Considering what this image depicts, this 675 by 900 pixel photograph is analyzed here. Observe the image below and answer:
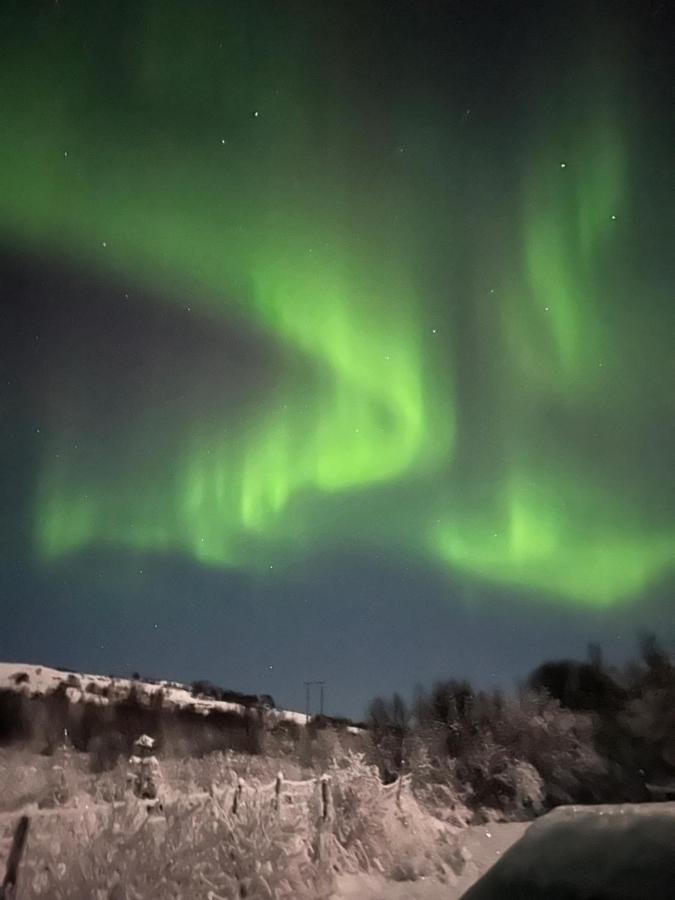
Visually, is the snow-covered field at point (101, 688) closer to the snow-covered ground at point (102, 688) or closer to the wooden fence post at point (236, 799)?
the snow-covered ground at point (102, 688)

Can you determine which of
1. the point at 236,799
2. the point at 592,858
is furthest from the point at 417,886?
the point at 592,858

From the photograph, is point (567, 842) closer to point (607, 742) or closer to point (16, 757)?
point (16, 757)

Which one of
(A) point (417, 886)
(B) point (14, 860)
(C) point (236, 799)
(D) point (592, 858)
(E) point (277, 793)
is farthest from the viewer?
(E) point (277, 793)

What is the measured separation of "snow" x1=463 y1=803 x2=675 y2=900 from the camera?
319 cm

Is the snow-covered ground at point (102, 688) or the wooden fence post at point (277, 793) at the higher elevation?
the snow-covered ground at point (102, 688)

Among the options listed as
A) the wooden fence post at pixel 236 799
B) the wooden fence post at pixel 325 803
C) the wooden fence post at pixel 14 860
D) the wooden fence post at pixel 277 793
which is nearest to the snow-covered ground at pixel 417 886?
the wooden fence post at pixel 325 803

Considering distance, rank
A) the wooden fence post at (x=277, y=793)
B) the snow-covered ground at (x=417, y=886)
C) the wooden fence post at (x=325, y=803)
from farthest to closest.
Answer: the wooden fence post at (x=325, y=803) < the wooden fence post at (x=277, y=793) < the snow-covered ground at (x=417, y=886)

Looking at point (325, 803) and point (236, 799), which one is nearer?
point (236, 799)

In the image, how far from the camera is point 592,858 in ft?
11.3

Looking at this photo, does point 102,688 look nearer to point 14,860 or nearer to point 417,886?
point 417,886

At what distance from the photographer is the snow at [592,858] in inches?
125

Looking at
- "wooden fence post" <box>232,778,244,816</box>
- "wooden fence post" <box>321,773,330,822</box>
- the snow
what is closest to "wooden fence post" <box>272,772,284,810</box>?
"wooden fence post" <box>232,778,244,816</box>

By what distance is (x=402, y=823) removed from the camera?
50.8ft

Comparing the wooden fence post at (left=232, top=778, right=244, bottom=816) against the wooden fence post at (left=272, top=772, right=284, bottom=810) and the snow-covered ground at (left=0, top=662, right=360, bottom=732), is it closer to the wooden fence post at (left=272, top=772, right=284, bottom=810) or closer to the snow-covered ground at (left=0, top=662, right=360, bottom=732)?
the wooden fence post at (left=272, top=772, right=284, bottom=810)
